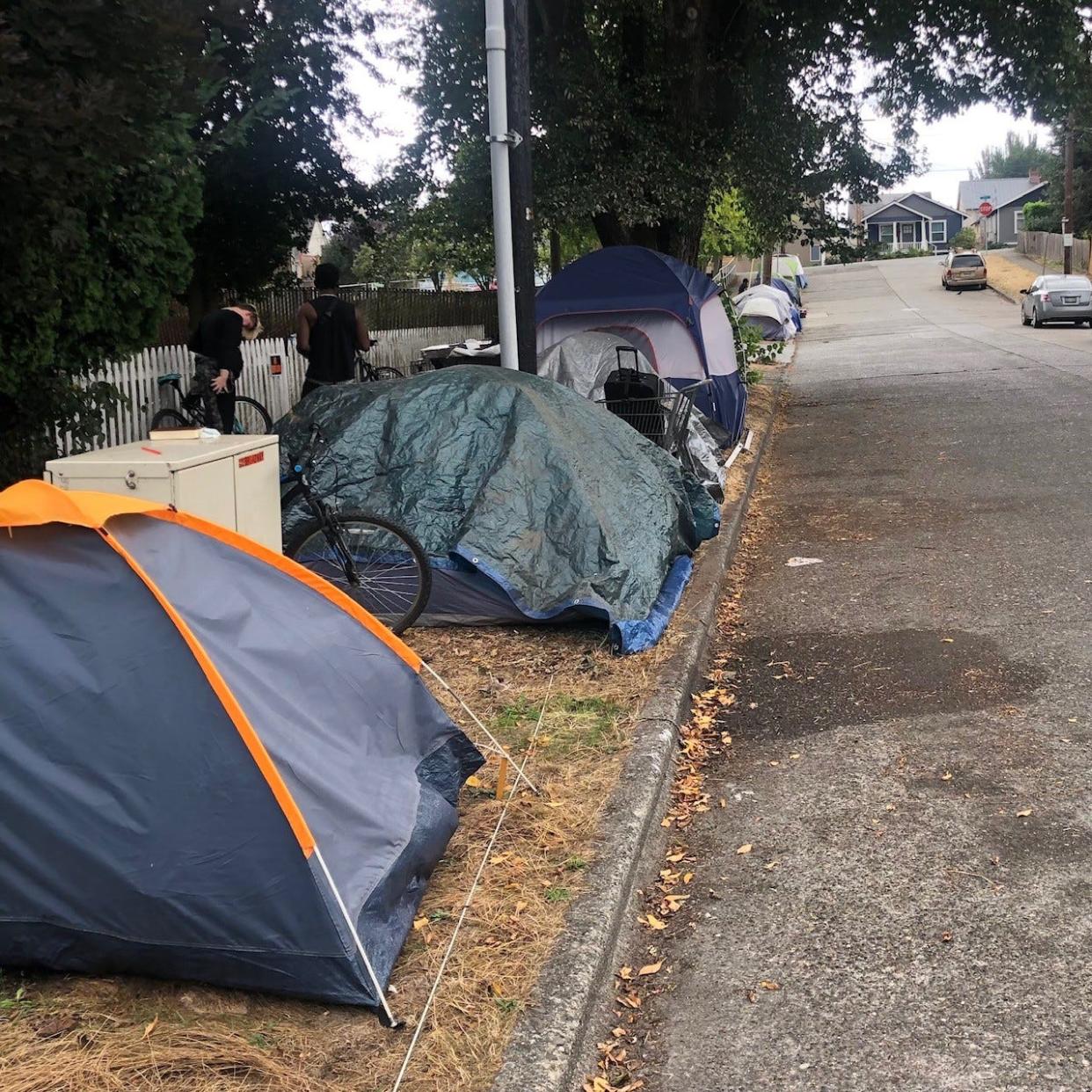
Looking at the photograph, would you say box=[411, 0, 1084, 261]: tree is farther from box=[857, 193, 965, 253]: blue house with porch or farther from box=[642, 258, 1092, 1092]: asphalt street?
box=[857, 193, 965, 253]: blue house with porch

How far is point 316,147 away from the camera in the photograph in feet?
40.3

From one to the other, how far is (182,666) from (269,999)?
91cm

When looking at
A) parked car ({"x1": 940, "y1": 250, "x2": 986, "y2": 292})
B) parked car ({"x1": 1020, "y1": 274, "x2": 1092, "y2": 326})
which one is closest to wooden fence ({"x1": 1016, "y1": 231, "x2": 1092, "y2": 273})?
parked car ({"x1": 940, "y1": 250, "x2": 986, "y2": 292})

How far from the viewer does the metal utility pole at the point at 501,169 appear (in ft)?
26.6

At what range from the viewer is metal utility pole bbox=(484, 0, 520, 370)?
811 centimetres

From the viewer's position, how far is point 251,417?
1103 centimetres

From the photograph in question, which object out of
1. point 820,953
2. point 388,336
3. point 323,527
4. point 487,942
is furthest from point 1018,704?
point 388,336

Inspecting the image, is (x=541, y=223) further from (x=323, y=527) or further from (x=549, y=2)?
(x=323, y=527)

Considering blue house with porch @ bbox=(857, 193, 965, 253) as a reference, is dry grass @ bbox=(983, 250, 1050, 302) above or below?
below

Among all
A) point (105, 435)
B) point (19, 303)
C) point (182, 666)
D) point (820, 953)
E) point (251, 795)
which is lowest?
point (820, 953)

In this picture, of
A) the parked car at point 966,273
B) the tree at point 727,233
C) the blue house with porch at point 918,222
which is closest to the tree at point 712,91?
the tree at point 727,233

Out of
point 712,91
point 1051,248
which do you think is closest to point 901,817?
point 712,91

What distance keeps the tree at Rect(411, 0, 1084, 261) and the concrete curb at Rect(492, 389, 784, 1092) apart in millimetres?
9769

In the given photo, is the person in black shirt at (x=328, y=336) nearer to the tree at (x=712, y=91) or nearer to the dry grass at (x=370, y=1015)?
the tree at (x=712, y=91)
